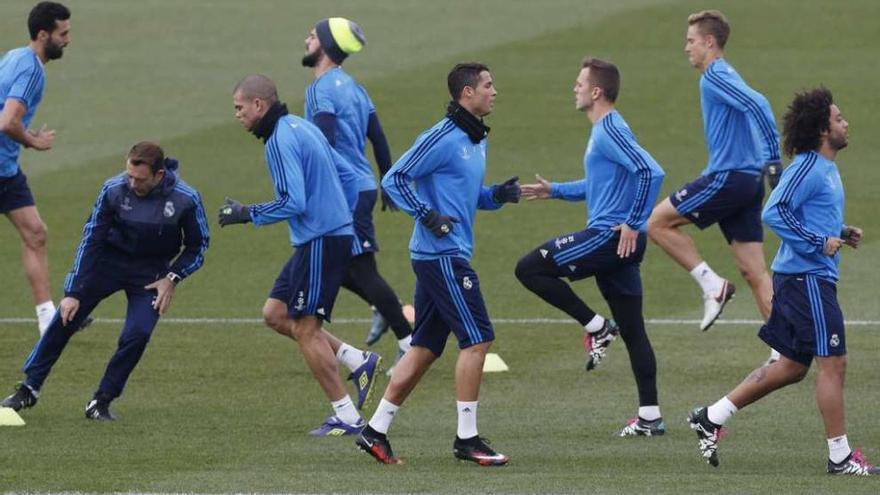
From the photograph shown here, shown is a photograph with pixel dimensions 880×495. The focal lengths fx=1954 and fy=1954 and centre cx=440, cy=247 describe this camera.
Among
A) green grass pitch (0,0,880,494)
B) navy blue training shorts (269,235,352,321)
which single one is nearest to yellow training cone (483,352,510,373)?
green grass pitch (0,0,880,494)

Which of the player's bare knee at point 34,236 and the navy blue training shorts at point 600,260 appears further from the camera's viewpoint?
the player's bare knee at point 34,236

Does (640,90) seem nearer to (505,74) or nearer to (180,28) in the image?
(505,74)

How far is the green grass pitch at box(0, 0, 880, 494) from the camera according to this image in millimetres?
10750

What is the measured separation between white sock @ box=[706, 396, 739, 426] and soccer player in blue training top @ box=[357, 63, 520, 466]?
1.16 m

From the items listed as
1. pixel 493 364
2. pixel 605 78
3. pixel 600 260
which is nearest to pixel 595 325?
pixel 600 260

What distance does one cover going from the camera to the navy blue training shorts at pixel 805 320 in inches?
409

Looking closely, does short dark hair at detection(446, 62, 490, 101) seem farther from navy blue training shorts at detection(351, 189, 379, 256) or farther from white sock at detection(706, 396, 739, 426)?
navy blue training shorts at detection(351, 189, 379, 256)

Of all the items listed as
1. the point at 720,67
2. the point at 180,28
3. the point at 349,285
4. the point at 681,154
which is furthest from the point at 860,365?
the point at 180,28

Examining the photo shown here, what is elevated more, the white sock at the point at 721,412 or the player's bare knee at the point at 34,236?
the white sock at the point at 721,412

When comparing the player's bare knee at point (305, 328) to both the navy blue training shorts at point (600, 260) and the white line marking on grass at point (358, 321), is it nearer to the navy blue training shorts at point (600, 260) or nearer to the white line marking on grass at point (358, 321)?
the navy blue training shorts at point (600, 260)

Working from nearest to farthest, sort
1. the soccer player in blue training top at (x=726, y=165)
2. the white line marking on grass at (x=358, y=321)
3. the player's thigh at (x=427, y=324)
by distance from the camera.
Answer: the player's thigh at (x=427, y=324) < the soccer player in blue training top at (x=726, y=165) < the white line marking on grass at (x=358, y=321)

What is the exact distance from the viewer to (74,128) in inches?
1063

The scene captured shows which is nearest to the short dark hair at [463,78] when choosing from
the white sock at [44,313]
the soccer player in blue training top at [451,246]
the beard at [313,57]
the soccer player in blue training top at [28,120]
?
the soccer player in blue training top at [451,246]

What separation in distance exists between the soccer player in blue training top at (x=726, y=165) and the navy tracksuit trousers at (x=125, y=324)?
3.84m
